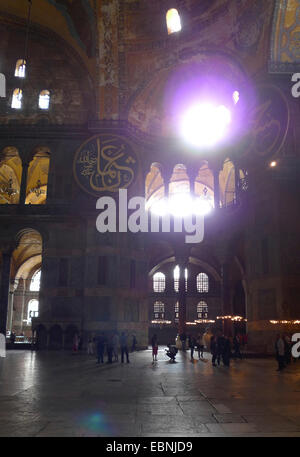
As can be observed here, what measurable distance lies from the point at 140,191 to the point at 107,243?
3289 millimetres

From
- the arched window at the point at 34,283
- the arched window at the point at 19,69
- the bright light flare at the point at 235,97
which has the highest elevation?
the arched window at the point at 19,69

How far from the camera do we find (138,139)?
22.0m

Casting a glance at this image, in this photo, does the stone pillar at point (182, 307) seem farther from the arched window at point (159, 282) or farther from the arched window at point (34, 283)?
the arched window at point (34, 283)

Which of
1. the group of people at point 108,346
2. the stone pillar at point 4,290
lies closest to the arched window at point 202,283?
the group of people at point 108,346

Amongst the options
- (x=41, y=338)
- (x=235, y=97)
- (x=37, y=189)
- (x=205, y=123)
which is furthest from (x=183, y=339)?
(x=235, y=97)

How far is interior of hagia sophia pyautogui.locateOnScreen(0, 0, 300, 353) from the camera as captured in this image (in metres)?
17.5

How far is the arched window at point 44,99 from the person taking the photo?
22.4m

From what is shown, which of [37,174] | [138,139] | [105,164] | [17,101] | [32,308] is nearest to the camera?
[105,164]

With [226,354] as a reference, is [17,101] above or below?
above

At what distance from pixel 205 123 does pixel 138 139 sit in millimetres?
4011

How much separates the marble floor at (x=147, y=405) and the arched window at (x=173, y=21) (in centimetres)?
1739

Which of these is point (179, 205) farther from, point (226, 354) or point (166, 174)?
point (226, 354)

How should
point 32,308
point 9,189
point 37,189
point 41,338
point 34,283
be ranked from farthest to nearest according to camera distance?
point 34,283
point 32,308
point 37,189
point 9,189
point 41,338

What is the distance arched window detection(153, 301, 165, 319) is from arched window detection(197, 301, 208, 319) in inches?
117
